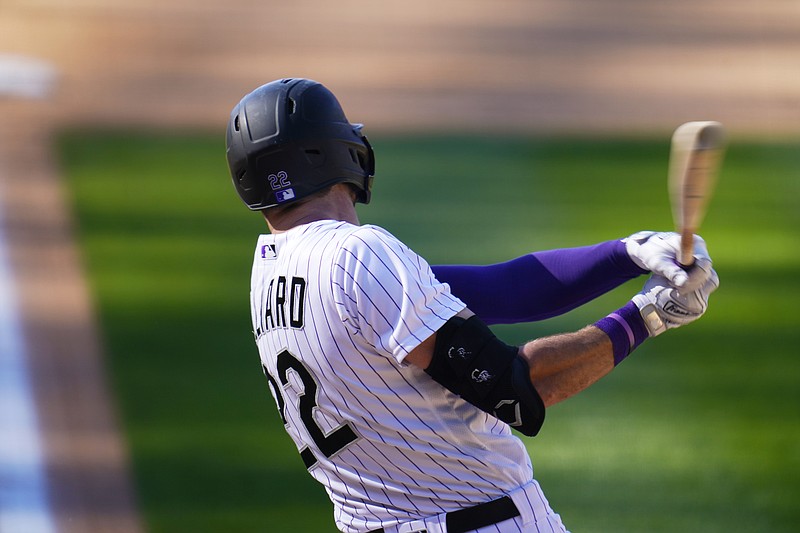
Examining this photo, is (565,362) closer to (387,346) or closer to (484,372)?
(484,372)

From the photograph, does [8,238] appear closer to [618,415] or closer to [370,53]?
[370,53]

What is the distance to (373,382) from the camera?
1.77 m

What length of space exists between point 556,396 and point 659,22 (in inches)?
160

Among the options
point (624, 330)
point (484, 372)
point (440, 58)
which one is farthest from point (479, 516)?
point (440, 58)

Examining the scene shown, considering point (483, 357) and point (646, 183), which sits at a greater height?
point (483, 357)

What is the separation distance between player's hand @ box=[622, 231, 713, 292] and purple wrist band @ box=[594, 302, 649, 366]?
94 mm

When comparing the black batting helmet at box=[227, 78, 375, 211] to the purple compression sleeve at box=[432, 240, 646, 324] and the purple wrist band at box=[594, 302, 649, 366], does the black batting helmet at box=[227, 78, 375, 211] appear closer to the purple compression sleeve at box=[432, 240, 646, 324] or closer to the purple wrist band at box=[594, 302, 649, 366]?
the purple compression sleeve at box=[432, 240, 646, 324]

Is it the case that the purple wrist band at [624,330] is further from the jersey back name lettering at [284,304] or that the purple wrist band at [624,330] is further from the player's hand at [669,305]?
the jersey back name lettering at [284,304]

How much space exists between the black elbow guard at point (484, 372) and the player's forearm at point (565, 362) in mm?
26

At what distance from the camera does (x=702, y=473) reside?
346 centimetres

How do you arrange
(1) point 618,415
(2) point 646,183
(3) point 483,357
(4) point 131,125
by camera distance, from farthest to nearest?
1. (4) point 131,125
2. (2) point 646,183
3. (1) point 618,415
4. (3) point 483,357

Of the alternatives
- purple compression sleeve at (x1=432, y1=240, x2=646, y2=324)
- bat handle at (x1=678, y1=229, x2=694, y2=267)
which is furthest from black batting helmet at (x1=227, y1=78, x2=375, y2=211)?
bat handle at (x1=678, y1=229, x2=694, y2=267)

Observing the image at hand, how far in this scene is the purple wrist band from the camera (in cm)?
178

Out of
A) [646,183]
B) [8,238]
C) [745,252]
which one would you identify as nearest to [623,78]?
[646,183]
